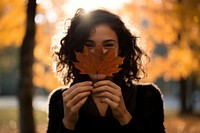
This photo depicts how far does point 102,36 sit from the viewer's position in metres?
2.21

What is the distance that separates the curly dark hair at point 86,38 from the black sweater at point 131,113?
4.7 inches

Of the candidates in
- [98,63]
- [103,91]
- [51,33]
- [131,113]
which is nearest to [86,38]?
[98,63]

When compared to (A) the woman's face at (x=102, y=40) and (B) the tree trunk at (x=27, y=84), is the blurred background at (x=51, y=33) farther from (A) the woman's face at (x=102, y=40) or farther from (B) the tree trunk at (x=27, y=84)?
(A) the woman's face at (x=102, y=40)

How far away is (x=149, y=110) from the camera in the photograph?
2426mm

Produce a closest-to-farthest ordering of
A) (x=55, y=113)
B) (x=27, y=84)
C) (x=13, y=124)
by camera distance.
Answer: (x=55, y=113), (x=27, y=84), (x=13, y=124)

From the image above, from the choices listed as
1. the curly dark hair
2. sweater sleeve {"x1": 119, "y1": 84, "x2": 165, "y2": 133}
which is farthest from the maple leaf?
sweater sleeve {"x1": 119, "y1": 84, "x2": 165, "y2": 133}

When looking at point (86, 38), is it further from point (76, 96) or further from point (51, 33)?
point (51, 33)

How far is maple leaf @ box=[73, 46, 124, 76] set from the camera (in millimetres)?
2053

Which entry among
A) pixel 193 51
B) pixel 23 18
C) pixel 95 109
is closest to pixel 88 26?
pixel 95 109

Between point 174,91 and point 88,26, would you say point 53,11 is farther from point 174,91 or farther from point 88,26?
point 174,91

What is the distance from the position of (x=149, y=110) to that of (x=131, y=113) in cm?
14

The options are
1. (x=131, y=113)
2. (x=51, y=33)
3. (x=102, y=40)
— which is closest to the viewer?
(x=102, y=40)

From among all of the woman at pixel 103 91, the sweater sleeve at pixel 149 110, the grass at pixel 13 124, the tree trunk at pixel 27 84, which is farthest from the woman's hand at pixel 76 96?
the grass at pixel 13 124

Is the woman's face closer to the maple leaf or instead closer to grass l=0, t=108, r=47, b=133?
the maple leaf
